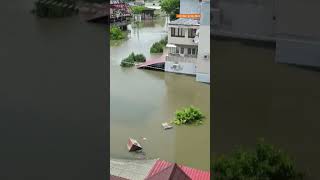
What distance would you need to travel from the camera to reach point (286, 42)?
2.40 feet

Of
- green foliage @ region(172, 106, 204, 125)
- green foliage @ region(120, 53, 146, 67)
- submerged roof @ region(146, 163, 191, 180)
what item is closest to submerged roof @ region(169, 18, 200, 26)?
green foliage @ region(120, 53, 146, 67)

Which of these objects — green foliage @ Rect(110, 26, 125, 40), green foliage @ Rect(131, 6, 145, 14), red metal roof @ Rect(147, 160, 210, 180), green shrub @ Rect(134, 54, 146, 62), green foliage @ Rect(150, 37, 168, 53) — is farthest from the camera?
green foliage @ Rect(131, 6, 145, 14)

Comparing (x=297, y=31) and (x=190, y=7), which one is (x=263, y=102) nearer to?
(x=297, y=31)

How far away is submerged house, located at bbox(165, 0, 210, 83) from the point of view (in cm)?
419

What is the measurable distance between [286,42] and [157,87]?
360 centimetres

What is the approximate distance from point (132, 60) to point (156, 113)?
74.2 inches

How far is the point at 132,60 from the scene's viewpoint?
16.9ft

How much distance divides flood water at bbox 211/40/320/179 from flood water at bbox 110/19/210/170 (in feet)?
5.71

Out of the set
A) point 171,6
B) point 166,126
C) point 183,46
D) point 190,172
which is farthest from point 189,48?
point 171,6

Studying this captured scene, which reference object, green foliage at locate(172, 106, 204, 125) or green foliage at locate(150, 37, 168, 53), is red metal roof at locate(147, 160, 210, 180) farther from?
A: green foliage at locate(150, 37, 168, 53)

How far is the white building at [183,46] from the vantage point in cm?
449

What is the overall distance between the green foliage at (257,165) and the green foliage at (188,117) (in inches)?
93.1

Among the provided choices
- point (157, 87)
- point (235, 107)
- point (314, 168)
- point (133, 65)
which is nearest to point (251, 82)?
point (235, 107)
